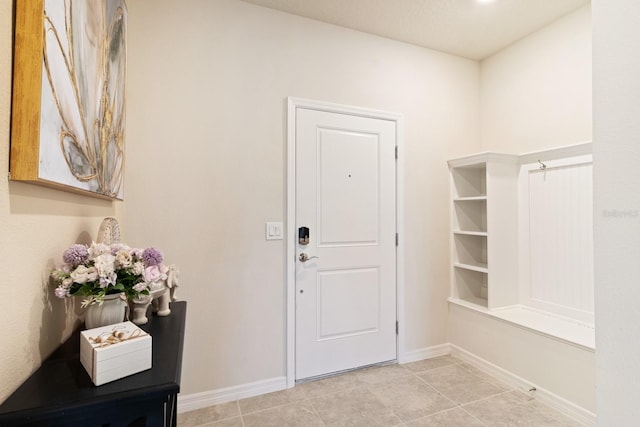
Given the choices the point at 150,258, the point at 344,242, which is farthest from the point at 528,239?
the point at 150,258

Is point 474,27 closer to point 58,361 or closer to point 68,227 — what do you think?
point 68,227

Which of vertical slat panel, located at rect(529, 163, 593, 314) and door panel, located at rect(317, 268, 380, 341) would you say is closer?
vertical slat panel, located at rect(529, 163, 593, 314)

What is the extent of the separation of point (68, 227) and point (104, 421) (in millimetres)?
675

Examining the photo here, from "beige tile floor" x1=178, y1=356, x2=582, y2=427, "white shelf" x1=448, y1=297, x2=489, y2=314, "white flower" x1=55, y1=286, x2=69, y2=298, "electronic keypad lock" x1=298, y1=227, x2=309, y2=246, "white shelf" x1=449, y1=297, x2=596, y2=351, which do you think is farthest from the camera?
"white shelf" x1=448, y1=297, x2=489, y2=314

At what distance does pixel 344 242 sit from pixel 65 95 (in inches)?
76.8

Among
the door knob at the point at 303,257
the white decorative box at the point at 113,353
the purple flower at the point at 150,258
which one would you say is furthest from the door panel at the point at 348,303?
the white decorative box at the point at 113,353

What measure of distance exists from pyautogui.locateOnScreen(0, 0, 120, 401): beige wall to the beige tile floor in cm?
135

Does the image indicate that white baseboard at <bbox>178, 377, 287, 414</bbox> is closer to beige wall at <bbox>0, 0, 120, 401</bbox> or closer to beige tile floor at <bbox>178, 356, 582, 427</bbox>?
beige tile floor at <bbox>178, 356, 582, 427</bbox>

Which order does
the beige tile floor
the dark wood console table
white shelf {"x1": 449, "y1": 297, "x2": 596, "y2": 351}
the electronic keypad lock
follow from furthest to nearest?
the electronic keypad lock < white shelf {"x1": 449, "y1": 297, "x2": 596, "y2": 351} < the beige tile floor < the dark wood console table

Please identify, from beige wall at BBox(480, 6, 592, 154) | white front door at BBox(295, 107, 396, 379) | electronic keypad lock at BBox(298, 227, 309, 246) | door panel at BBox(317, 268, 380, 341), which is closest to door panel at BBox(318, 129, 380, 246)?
white front door at BBox(295, 107, 396, 379)

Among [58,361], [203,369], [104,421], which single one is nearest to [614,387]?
[104,421]

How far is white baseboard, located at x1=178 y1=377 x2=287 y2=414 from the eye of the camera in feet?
6.62

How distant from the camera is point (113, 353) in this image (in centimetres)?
76

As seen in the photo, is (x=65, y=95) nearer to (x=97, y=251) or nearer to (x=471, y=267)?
(x=97, y=251)
